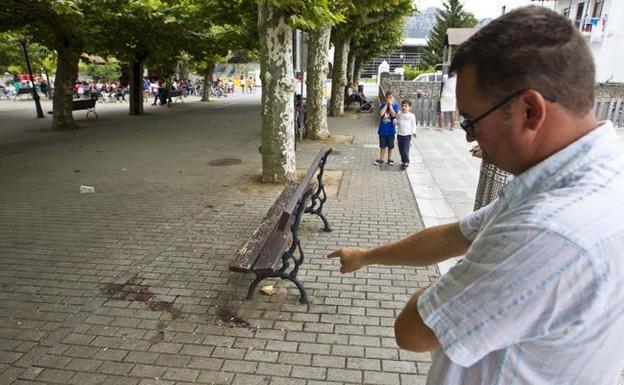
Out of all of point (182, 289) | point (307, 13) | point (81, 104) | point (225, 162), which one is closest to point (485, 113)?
point (182, 289)

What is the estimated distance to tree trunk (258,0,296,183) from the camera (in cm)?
721

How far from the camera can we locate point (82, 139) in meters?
13.6

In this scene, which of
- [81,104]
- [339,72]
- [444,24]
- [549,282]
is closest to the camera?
[549,282]

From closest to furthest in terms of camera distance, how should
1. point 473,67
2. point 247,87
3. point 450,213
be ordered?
point 473,67
point 450,213
point 247,87

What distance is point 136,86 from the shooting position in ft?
69.8

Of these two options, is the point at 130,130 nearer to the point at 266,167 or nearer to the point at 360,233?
the point at 266,167

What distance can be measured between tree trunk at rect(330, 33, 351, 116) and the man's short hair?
17.9 metres

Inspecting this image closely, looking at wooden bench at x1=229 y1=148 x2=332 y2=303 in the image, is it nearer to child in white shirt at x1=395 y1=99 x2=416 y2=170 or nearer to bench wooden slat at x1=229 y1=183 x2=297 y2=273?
bench wooden slat at x1=229 y1=183 x2=297 y2=273

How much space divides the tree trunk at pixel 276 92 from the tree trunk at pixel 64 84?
409 inches

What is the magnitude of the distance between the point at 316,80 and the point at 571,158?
484 inches

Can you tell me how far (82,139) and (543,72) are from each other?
14704 millimetres

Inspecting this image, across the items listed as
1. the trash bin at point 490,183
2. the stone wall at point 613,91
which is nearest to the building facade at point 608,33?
the stone wall at point 613,91

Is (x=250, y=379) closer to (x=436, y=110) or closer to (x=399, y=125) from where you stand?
(x=399, y=125)

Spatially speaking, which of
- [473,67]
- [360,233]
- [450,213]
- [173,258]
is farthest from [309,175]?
[473,67]
